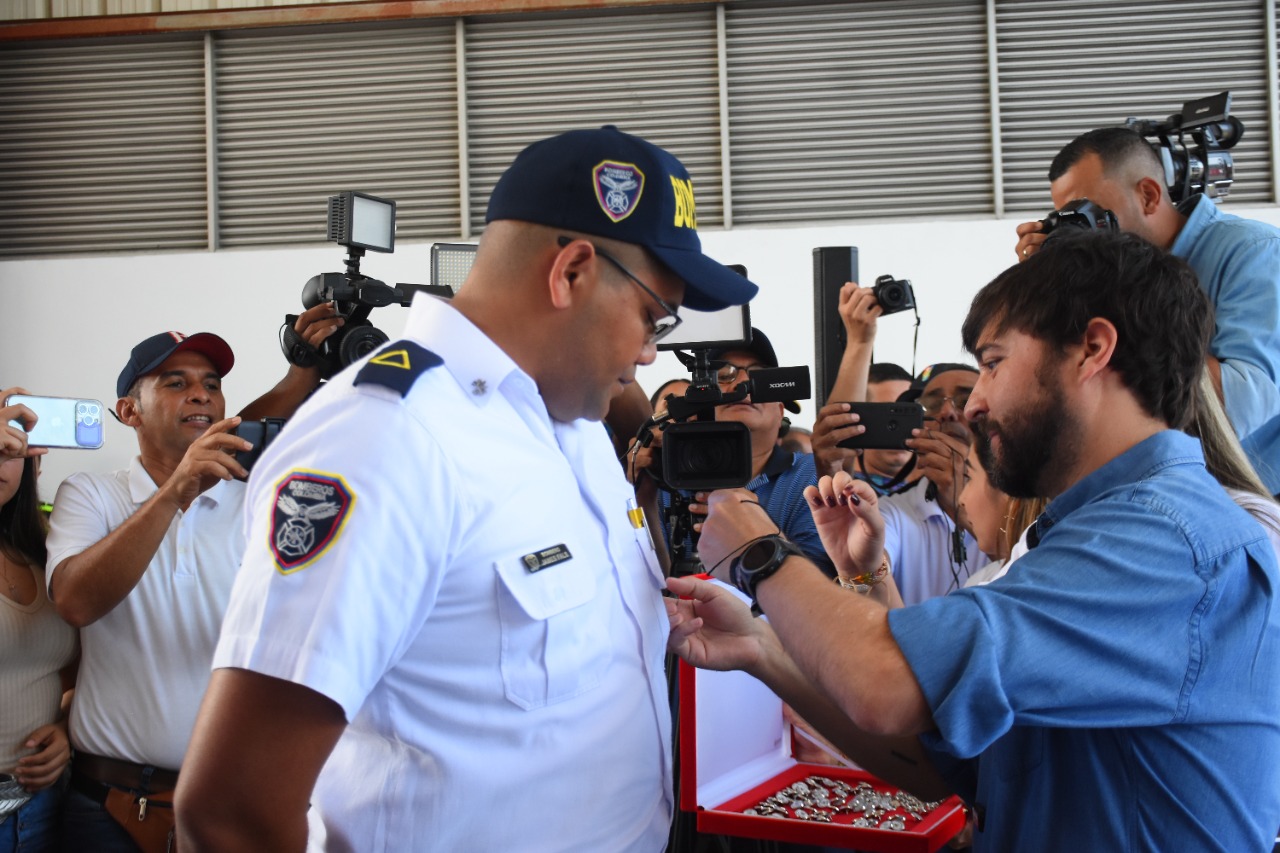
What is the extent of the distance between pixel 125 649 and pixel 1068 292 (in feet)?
6.71

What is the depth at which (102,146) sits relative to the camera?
271 inches

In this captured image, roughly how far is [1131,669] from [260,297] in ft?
19.8

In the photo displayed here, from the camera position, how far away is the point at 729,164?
652 cm

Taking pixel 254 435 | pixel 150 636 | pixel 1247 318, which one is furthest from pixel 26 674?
pixel 1247 318

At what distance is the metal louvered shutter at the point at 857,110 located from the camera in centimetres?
643

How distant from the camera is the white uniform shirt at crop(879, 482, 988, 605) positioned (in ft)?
9.37

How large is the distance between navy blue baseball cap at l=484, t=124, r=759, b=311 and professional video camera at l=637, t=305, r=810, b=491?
1.51 feet

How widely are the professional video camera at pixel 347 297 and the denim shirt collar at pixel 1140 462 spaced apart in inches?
56.6

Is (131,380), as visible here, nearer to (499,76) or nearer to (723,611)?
(723,611)

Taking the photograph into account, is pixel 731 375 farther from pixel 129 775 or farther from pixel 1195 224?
pixel 129 775

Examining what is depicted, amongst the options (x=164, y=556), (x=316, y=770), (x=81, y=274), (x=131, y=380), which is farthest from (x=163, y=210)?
(x=316, y=770)

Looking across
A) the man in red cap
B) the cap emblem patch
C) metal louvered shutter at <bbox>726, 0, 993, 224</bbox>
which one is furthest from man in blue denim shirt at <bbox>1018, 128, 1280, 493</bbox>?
metal louvered shutter at <bbox>726, 0, 993, 224</bbox>

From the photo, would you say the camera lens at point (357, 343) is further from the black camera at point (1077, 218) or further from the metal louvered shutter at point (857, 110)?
the metal louvered shutter at point (857, 110)

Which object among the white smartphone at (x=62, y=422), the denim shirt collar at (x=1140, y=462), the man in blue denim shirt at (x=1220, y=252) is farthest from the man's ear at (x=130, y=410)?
the denim shirt collar at (x=1140, y=462)
